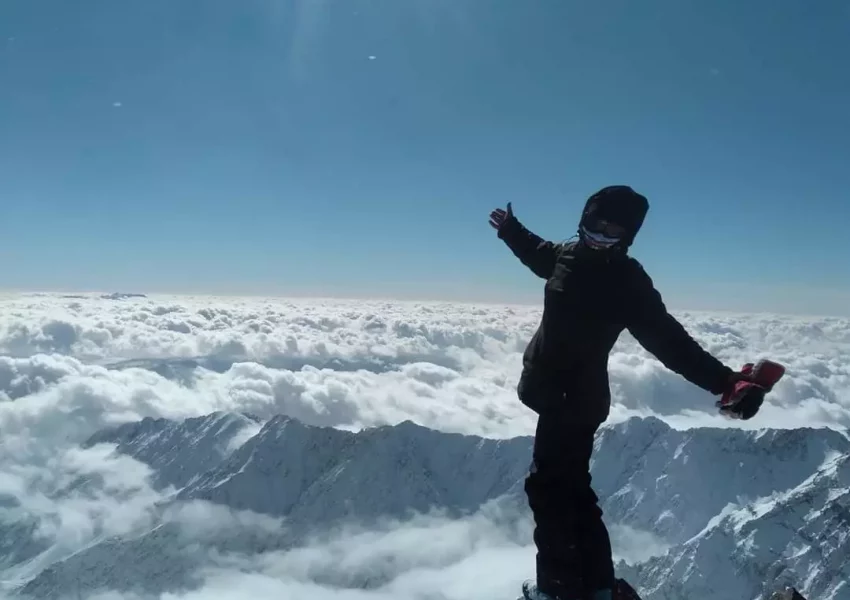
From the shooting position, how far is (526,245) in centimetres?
516

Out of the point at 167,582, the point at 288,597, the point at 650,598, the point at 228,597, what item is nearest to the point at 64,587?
the point at 167,582

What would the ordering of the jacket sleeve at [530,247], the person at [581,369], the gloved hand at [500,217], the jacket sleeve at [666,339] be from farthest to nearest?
the gloved hand at [500,217], the jacket sleeve at [530,247], the person at [581,369], the jacket sleeve at [666,339]

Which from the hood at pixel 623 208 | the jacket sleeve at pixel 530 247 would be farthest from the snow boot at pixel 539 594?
the hood at pixel 623 208

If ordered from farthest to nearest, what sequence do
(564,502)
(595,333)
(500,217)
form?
(500,217), (564,502), (595,333)

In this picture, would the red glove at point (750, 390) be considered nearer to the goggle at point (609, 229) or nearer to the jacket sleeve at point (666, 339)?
the jacket sleeve at point (666, 339)

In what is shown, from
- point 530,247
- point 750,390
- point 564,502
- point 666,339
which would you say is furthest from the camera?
point 530,247

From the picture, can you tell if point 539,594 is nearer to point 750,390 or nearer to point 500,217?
point 750,390

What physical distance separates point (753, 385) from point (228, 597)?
653 feet

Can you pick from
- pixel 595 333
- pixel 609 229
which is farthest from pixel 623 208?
pixel 595 333

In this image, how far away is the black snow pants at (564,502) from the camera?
4.35 m

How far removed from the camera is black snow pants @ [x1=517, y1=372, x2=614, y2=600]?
171 inches

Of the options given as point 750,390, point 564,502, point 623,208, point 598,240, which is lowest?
point 564,502

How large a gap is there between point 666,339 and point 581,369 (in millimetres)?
636

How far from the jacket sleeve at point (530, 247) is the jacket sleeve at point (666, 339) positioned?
831mm
